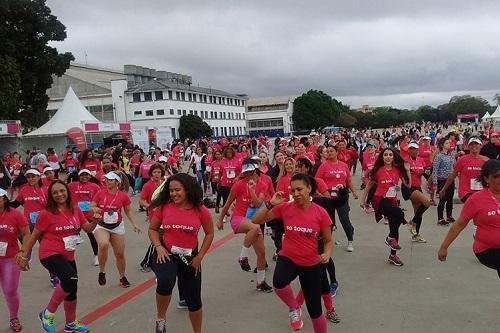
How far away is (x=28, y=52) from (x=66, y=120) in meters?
6.83

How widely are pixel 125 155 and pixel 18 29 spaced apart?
23.4 metres

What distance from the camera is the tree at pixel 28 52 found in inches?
1278

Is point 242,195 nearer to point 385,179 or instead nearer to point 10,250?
point 385,179

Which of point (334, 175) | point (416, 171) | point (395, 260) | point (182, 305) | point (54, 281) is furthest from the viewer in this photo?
point (416, 171)

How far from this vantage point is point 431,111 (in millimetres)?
141250

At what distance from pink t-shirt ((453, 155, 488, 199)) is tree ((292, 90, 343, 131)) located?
94956 millimetres

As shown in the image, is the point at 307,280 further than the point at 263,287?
No

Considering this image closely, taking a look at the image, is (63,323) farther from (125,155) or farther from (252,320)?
(125,155)

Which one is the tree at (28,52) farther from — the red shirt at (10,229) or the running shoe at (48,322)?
the running shoe at (48,322)

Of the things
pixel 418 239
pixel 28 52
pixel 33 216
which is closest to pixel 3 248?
pixel 33 216

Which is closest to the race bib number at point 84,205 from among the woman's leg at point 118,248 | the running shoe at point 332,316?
the woman's leg at point 118,248

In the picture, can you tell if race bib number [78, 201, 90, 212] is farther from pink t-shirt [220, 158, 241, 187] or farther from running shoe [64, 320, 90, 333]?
pink t-shirt [220, 158, 241, 187]

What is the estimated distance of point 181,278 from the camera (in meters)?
4.32

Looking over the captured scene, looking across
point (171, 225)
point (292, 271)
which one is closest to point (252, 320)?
point (292, 271)
